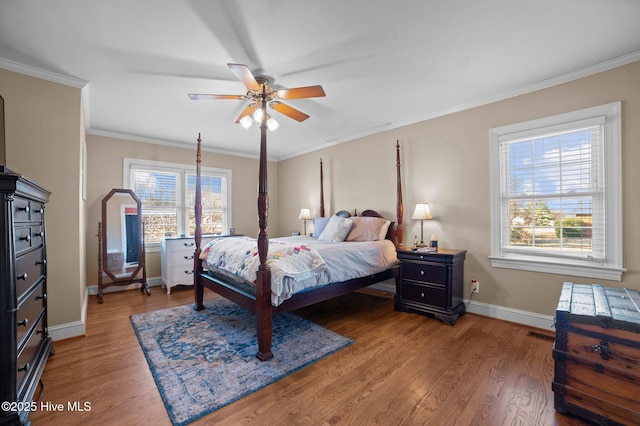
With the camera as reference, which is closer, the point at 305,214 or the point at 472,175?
the point at 472,175

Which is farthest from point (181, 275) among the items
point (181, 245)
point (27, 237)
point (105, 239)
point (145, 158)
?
point (27, 237)

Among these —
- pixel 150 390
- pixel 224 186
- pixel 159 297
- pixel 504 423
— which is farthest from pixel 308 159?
pixel 504 423

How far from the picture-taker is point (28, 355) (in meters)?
1.71

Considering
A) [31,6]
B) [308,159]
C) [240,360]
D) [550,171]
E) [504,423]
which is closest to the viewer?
[504,423]

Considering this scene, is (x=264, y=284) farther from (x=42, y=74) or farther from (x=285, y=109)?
(x=42, y=74)

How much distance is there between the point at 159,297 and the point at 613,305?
197 inches

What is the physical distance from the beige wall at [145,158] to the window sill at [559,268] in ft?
15.3

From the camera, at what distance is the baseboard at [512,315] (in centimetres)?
287

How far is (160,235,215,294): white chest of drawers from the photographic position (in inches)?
173

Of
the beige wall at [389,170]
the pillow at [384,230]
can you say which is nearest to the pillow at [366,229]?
the pillow at [384,230]

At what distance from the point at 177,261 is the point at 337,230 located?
2.66 meters

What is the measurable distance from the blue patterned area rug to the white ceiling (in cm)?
259

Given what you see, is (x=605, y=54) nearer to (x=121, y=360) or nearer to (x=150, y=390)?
(x=150, y=390)

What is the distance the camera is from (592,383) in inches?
64.8
